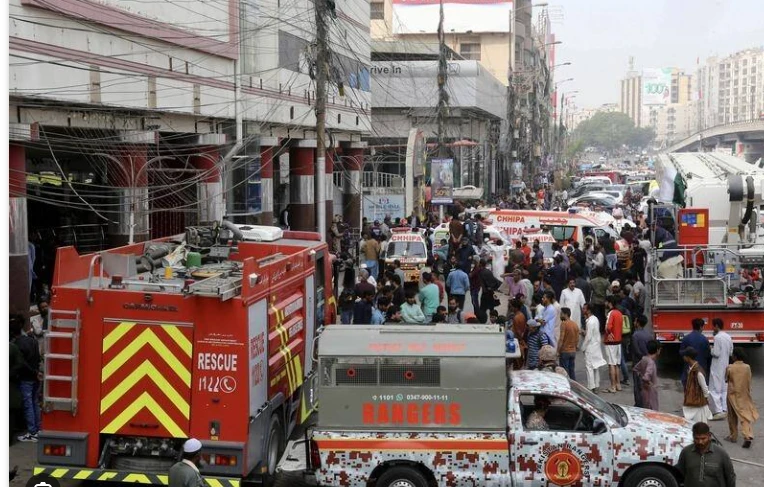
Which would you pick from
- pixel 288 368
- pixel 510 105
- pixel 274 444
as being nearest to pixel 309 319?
pixel 288 368

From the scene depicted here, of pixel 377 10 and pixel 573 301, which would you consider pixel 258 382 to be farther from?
pixel 377 10

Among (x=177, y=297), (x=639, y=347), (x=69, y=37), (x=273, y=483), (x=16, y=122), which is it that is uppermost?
(x=69, y=37)

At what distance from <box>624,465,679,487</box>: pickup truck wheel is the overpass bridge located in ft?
408

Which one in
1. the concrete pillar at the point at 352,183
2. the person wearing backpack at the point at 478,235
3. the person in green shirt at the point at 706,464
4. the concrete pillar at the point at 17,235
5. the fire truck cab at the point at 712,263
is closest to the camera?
the person in green shirt at the point at 706,464

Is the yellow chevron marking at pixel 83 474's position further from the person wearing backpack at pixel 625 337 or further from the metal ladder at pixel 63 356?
the person wearing backpack at pixel 625 337

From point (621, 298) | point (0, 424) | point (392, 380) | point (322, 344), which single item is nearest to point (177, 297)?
point (322, 344)

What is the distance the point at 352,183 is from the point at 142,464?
110 ft

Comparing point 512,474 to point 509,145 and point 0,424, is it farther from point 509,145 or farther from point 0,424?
point 509,145

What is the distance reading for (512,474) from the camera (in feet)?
36.3

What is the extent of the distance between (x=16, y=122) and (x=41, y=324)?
412 cm

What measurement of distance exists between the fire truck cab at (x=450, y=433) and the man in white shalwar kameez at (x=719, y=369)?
4.30 meters

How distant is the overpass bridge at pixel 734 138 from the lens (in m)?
136

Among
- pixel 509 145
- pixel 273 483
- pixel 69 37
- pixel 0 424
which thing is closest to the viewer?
pixel 0 424

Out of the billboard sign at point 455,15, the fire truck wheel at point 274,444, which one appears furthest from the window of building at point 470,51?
the fire truck wheel at point 274,444
